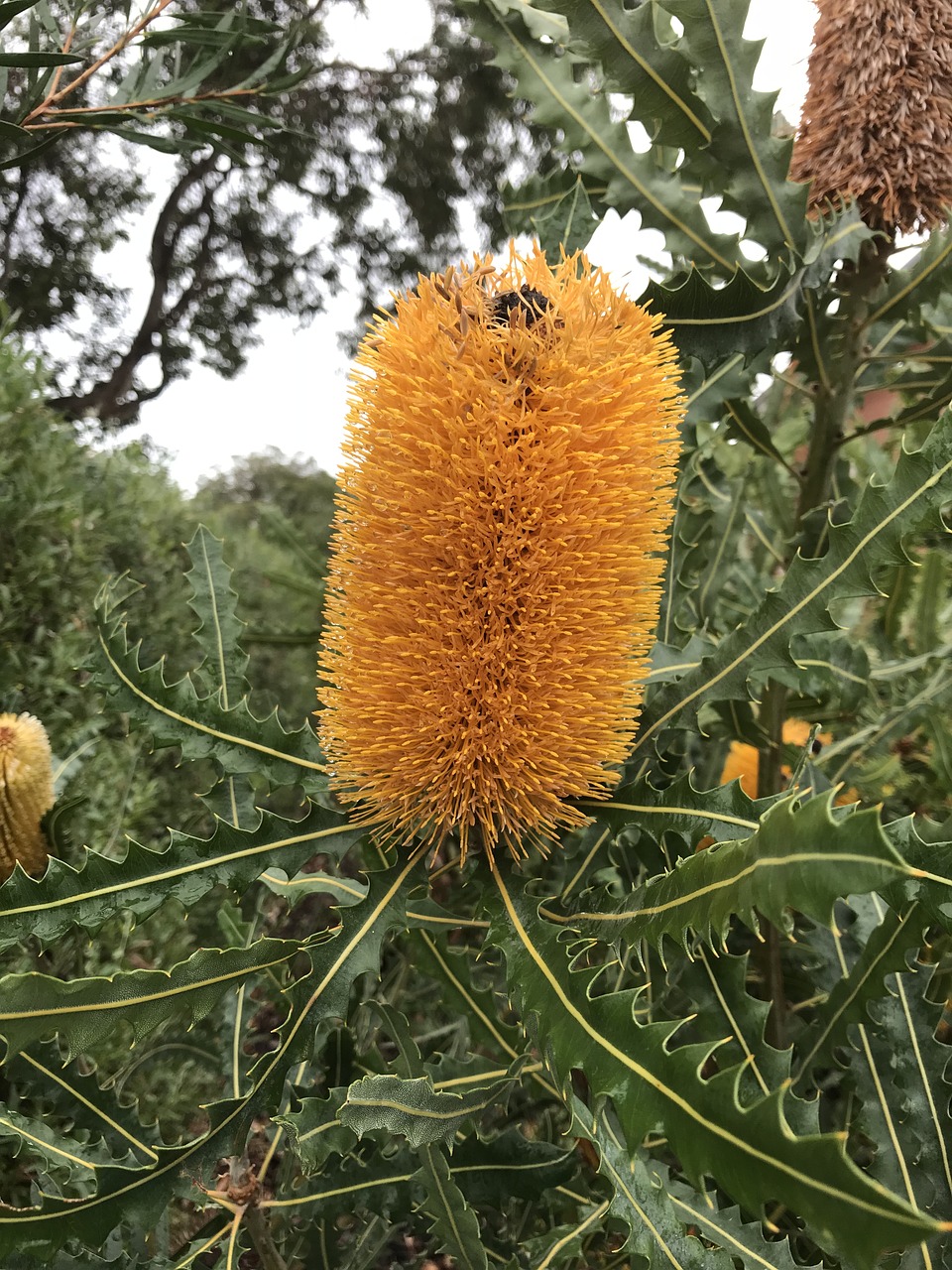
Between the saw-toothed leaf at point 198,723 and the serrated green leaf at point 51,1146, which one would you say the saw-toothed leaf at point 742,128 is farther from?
the serrated green leaf at point 51,1146

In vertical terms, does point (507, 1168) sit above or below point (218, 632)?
below

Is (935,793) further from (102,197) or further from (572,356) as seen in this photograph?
(102,197)

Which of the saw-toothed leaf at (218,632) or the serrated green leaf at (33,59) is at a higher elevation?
the serrated green leaf at (33,59)

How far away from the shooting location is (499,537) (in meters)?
0.46

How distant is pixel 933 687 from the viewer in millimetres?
851

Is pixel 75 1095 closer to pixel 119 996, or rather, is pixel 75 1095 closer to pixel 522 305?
pixel 119 996

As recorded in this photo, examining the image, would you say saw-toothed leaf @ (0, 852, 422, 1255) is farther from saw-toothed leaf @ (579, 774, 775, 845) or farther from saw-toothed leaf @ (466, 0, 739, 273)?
saw-toothed leaf @ (466, 0, 739, 273)

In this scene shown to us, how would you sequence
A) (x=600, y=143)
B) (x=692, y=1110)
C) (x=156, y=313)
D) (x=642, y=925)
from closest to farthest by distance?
(x=692, y=1110) < (x=642, y=925) < (x=600, y=143) < (x=156, y=313)

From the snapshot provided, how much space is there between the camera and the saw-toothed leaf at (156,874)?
0.47 metres

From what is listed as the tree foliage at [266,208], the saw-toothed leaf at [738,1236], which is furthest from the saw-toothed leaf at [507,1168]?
A: the tree foliage at [266,208]

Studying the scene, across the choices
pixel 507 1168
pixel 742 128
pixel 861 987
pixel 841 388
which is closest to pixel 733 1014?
pixel 861 987

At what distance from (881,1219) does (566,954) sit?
0.68ft

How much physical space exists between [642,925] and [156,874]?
11.8 inches

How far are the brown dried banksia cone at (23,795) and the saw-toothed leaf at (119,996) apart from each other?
23cm
